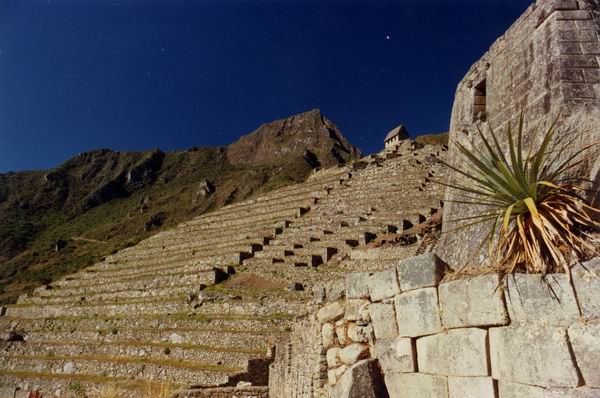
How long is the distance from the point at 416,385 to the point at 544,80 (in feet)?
Result: 8.97

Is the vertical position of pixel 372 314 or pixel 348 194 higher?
pixel 348 194

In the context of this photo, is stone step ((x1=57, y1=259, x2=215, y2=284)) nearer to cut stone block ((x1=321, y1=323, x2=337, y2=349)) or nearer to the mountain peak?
cut stone block ((x1=321, y1=323, x2=337, y2=349))

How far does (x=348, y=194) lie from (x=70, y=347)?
18.5 m

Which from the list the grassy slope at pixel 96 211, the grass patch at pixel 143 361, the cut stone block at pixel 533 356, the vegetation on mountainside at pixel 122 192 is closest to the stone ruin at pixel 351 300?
the cut stone block at pixel 533 356

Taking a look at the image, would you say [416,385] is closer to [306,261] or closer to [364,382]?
[364,382]

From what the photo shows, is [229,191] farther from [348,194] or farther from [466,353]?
[466,353]

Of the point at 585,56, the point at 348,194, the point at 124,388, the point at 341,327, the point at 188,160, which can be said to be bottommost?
the point at 124,388

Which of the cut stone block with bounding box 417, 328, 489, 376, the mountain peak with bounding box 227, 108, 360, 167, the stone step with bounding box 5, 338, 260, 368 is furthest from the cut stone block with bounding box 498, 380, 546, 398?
the mountain peak with bounding box 227, 108, 360, 167

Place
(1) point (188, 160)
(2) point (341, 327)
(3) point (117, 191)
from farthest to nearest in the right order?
(1) point (188, 160) → (3) point (117, 191) → (2) point (341, 327)

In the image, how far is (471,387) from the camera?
2.77 m

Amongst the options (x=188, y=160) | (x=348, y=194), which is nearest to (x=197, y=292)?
(x=348, y=194)

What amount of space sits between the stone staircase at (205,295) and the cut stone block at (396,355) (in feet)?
28.4

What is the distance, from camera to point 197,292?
19469 millimetres

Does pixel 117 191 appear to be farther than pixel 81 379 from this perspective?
Yes
